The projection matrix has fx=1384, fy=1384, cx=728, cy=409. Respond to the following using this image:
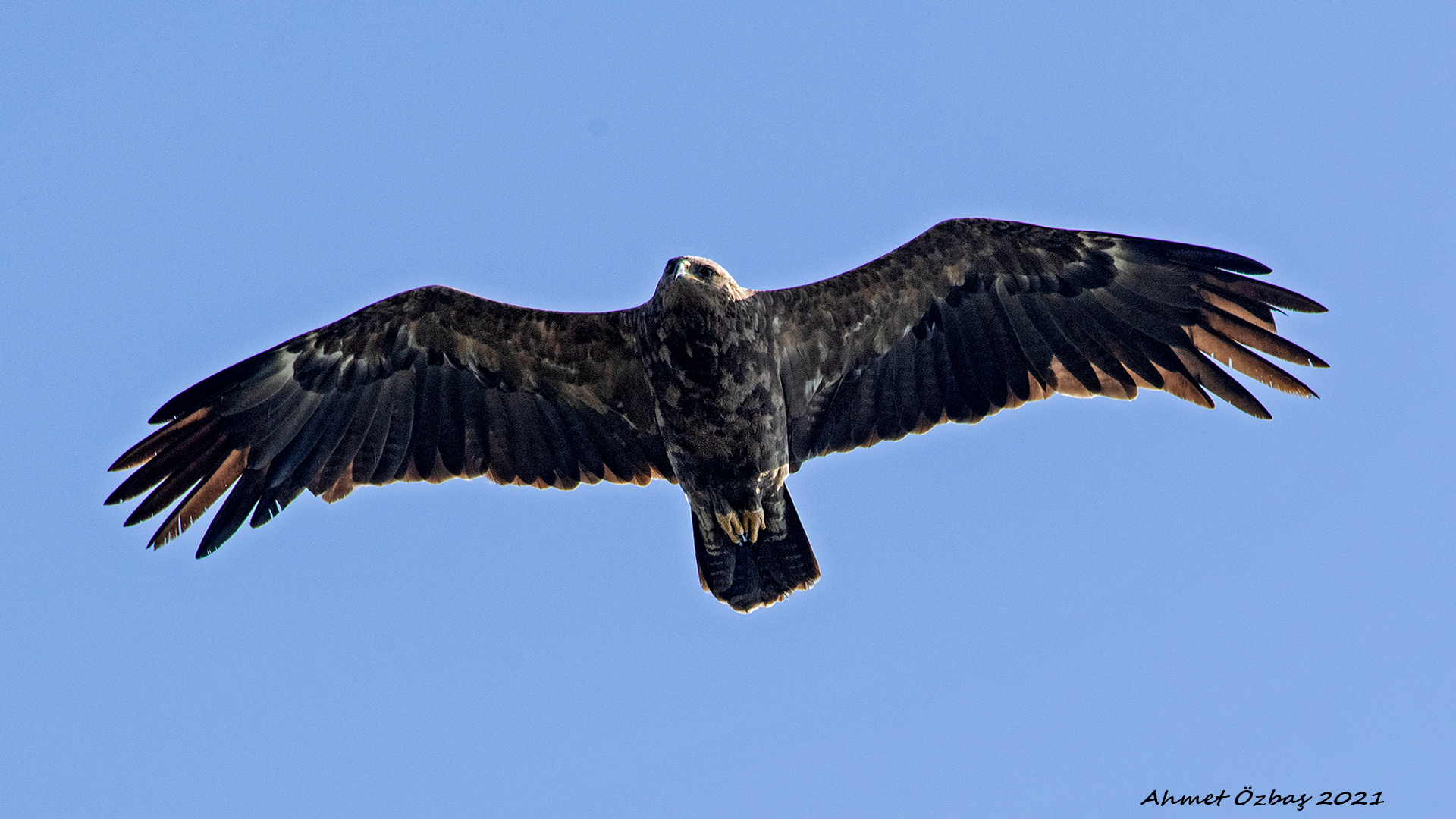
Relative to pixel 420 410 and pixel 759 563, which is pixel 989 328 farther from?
pixel 420 410

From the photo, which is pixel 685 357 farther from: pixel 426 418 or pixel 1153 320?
pixel 1153 320

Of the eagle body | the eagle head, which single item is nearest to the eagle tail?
the eagle body

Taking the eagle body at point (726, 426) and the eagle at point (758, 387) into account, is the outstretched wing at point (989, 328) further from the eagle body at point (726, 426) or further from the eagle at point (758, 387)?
the eagle body at point (726, 426)

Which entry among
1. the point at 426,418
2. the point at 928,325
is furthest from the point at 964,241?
the point at 426,418

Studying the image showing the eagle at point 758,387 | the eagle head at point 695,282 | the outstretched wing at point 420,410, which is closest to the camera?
the eagle head at point 695,282

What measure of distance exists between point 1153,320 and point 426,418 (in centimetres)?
531

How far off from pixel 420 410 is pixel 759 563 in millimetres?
2751

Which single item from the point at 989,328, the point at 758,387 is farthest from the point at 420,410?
the point at 989,328

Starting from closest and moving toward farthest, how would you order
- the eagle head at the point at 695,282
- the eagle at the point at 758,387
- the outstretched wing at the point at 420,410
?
the eagle head at the point at 695,282 → the eagle at the point at 758,387 → the outstretched wing at the point at 420,410

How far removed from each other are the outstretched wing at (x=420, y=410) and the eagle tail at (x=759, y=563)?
673 mm

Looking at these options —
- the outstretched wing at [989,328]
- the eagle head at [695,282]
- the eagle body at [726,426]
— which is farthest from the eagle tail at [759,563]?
the eagle head at [695,282]

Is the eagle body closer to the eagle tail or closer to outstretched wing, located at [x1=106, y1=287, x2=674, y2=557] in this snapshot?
the eagle tail

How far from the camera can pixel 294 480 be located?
10.0 m

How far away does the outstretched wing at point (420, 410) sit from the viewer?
390 inches
